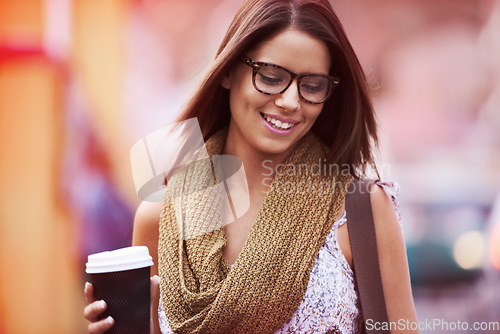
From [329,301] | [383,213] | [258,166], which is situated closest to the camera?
[329,301]

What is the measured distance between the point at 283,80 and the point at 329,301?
0.65m

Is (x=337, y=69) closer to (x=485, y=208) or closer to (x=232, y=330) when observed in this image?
(x=232, y=330)

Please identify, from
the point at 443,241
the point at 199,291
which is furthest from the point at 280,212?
the point at 443,241

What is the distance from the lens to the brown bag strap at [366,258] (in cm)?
151

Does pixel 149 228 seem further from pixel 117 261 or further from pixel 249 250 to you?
pixel 117 261

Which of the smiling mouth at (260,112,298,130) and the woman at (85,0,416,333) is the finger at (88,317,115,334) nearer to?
the woman at (85,0,416,333)

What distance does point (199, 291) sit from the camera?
1.51 metres

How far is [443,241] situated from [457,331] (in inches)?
28.4

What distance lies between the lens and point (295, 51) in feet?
4.90

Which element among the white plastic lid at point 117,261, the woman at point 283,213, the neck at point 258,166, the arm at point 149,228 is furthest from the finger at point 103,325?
the neck at point 258,166

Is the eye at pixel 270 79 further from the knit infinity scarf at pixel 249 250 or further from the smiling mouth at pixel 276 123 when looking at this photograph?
the knit infinity scarf at pixel 249 250

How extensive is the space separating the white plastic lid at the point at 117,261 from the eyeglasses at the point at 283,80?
A: 60cm

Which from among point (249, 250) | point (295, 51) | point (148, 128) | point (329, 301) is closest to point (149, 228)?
point (249, 250)

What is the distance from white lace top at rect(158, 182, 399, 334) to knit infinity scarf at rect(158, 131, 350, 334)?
0.04 metres
